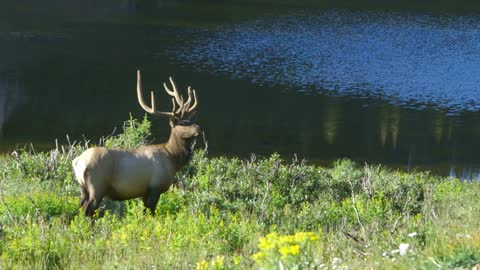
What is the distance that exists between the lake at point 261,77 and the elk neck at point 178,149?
1114cm

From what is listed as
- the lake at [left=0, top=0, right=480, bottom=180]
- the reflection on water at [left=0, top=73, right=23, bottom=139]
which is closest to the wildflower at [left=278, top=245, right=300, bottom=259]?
the lake at [left=0, top=0, right=480, bottom=180]

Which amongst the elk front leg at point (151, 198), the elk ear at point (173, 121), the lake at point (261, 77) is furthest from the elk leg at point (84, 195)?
the lake at point (261, 77)

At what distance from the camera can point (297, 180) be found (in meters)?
13.4

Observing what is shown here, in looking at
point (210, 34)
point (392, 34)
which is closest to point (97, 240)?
point (210, 34)

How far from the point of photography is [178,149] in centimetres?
1012

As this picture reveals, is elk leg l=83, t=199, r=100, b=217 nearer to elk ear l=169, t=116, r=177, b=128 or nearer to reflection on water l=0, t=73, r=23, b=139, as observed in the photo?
elk ear l=169, t=116, r=177, b=128

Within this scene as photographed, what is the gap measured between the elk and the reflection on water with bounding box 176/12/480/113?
1883cm

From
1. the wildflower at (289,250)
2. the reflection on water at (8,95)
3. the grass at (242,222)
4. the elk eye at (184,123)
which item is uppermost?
the wildflower at (289,250)

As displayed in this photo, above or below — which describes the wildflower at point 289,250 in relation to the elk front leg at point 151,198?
above

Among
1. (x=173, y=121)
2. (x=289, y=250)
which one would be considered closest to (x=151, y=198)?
(x=173, y=121)

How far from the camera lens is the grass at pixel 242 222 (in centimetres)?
634

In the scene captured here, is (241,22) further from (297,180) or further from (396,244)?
(396,244)

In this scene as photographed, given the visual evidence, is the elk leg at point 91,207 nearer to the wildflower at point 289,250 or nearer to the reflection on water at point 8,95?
the wildflower at point 289,250

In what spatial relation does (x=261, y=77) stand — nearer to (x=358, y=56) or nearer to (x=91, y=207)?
(x=358, y=56)
